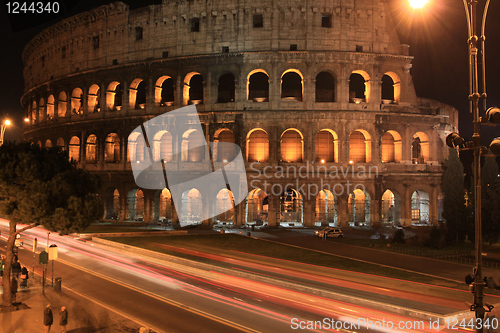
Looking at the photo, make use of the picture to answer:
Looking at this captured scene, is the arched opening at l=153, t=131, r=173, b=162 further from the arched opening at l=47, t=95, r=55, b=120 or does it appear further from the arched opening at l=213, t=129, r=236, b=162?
the arched opening at l=47, t=95, r=55, b=120

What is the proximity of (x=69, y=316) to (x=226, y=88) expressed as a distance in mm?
30676

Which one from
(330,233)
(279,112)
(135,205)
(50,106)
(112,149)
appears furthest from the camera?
(50,106)

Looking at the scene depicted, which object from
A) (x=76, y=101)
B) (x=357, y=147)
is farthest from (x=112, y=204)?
(x=357, y=147)

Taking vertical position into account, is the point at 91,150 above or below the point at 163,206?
above

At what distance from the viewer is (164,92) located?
4078cm

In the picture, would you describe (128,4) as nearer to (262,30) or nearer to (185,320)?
(262,30)

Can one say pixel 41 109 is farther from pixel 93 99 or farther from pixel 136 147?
pixel 136 147

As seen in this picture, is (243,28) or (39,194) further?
(243,28)

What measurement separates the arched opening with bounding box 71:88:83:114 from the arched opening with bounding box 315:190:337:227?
2756cm

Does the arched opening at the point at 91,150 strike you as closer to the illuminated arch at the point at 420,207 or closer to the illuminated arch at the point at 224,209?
the illuminated arch at the point at 224,209

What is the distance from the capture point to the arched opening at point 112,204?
3941 cm

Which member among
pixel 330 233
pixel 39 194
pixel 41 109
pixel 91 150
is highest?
pixel 41 109

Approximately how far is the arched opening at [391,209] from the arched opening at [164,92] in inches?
898

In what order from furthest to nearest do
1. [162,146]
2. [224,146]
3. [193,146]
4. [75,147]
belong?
[75,147] → [162,146] → [193,146] → [224,146]
